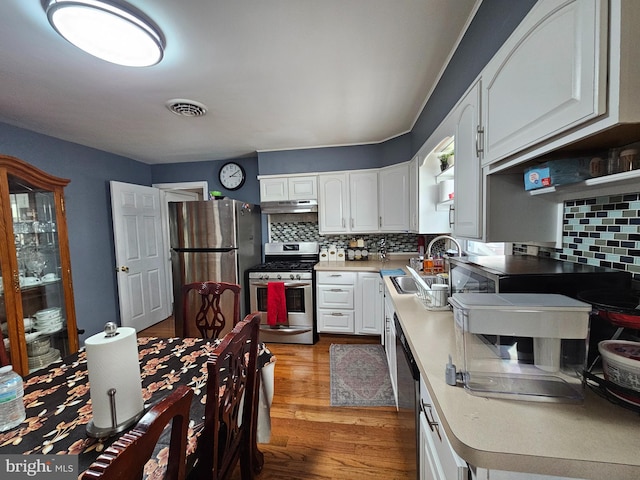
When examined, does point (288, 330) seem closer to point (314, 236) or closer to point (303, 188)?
point (314, 236)

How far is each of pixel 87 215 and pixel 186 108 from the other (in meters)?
2.02

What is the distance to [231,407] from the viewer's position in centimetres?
97

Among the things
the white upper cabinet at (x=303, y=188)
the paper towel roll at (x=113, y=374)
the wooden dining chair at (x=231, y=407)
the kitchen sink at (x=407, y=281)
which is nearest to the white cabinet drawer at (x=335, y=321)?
the kitchen sink at (x=407, y=281)

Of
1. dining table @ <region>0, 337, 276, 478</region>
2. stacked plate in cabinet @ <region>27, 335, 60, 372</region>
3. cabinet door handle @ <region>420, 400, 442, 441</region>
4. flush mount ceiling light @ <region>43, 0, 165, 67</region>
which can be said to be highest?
flush mount ceiling light @ <region>43, 0, 165, 67</region>

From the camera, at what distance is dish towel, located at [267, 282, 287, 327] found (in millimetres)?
2961

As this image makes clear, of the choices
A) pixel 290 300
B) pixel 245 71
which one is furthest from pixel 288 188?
pixel 245 71

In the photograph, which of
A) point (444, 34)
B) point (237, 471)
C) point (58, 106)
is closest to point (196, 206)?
point (58, 106)

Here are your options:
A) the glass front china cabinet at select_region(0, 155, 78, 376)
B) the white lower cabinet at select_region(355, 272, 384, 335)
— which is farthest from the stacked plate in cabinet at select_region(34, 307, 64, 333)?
the white lower cabinet at select_region(355, 272, 384, 335)

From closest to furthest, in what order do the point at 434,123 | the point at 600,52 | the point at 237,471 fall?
the point at 600,52 < the point at 237,471 < the point at 434,123

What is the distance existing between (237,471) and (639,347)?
6.21 ft

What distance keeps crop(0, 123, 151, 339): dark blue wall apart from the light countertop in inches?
147

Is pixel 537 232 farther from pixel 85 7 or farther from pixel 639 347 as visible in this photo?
pixel 85 7

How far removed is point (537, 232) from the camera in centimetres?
120

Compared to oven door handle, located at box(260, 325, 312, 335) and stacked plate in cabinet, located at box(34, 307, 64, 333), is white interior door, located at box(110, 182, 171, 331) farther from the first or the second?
oven door handle, located at box(260, 325, 312, 335)
